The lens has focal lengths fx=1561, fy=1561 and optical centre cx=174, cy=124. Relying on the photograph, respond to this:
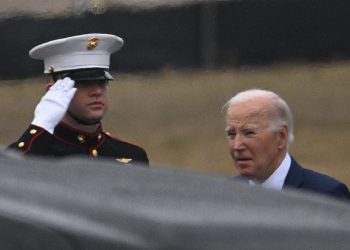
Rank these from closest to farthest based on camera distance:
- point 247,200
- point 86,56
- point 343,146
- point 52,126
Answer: point 247,200 → point 52,126 → point 86,56 → point 343,146

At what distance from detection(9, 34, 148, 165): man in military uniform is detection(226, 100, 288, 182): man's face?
0.82 metres

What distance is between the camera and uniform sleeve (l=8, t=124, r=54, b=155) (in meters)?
5.63

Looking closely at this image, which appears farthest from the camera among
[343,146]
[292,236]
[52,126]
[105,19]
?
[105,19]

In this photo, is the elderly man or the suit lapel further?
the elderly man

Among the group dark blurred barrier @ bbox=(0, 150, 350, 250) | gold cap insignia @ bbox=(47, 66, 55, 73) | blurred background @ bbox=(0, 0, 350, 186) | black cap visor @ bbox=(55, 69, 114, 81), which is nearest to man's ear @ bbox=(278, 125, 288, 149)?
black cap visor @ bbox=(55, 69, 114, 81)

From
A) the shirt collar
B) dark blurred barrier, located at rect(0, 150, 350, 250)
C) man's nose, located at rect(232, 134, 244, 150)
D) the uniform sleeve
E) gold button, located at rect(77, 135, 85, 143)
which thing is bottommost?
gold button, located at rect(77, 135, 85, 143)

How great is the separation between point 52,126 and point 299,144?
11.8ft

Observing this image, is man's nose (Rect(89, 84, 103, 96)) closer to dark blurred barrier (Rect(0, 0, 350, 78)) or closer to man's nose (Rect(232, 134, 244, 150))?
man's nose (Rect(232, 134, 244, 150))

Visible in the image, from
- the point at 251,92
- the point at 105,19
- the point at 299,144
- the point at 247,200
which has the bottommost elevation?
the point at 299,144

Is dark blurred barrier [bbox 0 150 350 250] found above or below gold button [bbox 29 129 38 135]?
above

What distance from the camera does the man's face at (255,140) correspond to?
16.7 feet

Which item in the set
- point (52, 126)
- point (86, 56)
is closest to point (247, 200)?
point (52, 126)

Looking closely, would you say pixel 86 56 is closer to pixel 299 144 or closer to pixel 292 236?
pixel 299 144

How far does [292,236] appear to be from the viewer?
260 cm
